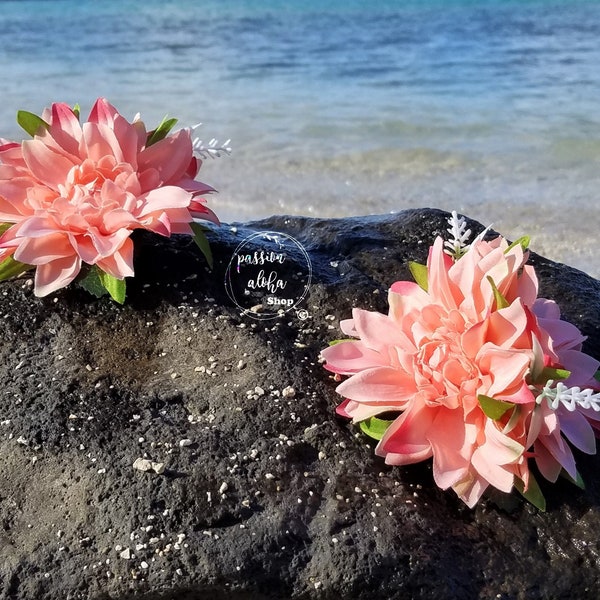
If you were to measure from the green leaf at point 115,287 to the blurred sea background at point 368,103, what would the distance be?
2.61 m

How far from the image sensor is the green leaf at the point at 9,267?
1.74 metres

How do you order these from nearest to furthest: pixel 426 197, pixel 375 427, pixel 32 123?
pixel 375 427 < pixel 32 123 < pixel 426 197

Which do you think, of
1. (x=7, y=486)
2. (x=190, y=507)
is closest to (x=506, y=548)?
(x=190, y=507)

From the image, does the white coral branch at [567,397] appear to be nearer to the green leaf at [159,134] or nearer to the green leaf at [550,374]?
the green leaf at [550,374]

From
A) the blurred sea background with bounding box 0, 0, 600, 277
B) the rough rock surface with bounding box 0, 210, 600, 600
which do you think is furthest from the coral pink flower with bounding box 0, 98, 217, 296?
the blurred sea background with bounding box 0, 0, 600, 277

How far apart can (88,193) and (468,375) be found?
0.88 meters

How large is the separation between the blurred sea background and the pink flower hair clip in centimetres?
242

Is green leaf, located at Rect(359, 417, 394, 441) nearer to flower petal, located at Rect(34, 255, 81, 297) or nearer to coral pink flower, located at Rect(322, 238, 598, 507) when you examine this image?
coral pink flower, located at Rect(322, 238, 598, 507)

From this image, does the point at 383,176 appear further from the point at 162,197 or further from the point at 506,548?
the point at 506,548

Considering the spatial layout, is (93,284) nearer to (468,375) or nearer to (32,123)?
(32,123)

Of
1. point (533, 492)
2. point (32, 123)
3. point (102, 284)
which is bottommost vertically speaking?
point (533, 492)

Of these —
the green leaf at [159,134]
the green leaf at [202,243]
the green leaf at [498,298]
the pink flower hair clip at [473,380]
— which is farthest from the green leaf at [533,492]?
the green leaf at [159,134]

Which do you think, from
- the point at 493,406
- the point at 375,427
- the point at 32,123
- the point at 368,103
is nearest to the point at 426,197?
the point at 368,103

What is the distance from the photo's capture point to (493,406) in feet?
4.23
